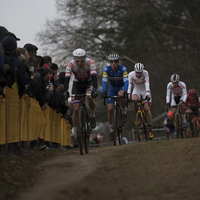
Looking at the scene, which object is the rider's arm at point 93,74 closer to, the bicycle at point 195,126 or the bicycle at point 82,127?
the bicycle at point 82,127

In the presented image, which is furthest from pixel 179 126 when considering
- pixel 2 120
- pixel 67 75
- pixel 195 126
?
pixel 2 120

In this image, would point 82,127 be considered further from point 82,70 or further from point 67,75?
point 82,70

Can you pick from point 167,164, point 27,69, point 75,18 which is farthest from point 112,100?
point 75,18

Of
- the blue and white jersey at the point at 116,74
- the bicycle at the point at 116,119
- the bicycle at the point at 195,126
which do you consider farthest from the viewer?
the bicycle at the point at 195,126

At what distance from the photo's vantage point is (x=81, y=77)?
11922mm

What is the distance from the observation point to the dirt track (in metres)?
6.13

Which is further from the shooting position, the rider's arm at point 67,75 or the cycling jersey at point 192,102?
the cycling jersey at point 192,102

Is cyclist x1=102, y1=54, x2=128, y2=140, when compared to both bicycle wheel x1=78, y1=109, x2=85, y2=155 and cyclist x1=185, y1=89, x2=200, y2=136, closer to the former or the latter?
bicycle wheel x1=78, y1=109, x2=85, y2=155

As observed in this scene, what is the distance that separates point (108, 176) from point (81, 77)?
16.3 feet

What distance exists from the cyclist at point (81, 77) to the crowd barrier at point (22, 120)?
2.67 ft

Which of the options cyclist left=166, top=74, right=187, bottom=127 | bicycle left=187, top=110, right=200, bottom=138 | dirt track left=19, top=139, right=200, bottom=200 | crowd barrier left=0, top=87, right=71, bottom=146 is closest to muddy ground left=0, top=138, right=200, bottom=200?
dirt track left=19, top=139, right=200, bottom=200

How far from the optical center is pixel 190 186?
624 centimetres

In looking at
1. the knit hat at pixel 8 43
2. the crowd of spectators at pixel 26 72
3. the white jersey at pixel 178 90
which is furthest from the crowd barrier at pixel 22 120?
the white jersey at pixel 178 90

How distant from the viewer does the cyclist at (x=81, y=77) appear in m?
11.3
